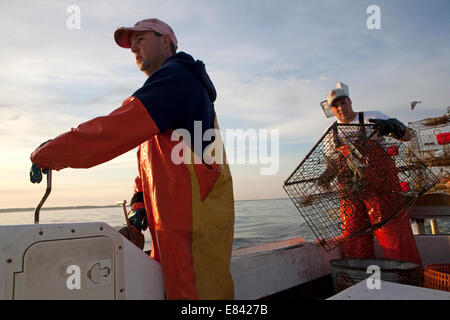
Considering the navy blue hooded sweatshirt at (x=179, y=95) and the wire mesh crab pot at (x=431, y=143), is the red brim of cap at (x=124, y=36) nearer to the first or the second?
the navy blue hooded sweatshirt at (x=179, y=95)

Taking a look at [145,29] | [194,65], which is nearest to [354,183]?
[194,65]

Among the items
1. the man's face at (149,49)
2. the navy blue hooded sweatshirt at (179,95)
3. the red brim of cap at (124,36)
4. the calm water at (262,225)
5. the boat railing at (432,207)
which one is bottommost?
the calm water at (262,225)

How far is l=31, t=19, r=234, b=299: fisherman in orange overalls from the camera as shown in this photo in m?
1.30

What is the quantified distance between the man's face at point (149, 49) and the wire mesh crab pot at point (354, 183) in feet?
4.87

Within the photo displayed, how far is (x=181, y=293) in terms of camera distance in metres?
1.36

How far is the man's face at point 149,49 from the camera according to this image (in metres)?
1.84

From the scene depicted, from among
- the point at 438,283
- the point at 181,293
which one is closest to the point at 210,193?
the point at 181,293

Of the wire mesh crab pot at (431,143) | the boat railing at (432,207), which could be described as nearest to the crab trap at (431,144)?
the wire mesh crab pot at (431,143)

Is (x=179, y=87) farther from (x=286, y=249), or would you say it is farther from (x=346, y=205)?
(x=346, y=205)

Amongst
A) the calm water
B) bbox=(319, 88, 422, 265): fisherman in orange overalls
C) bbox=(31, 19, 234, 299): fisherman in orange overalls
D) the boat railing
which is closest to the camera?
bbox=(31, 19, 234, 299): fisherman in orange overalls

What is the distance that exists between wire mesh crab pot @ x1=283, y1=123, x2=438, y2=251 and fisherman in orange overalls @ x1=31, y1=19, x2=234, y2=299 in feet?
4.63

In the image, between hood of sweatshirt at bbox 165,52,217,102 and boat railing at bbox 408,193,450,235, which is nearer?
hood of sweatshirt at bbox 165,52,217,102

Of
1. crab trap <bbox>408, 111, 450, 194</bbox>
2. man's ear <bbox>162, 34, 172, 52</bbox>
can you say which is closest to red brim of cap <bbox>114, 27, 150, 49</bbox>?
man's ear <bbox>162, 34, 172, 52</bbox>

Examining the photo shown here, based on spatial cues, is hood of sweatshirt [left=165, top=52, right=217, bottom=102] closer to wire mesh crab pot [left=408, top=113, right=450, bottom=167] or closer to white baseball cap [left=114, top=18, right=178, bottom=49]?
white baseball cap [left=114, top=18, right=178, bottom=49]
